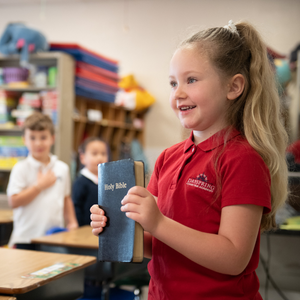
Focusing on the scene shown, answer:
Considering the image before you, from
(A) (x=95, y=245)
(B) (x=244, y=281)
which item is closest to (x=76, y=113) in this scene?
(A) (x=95, y=245)

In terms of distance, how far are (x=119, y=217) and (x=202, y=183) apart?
0.21 metres

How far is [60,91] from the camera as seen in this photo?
360 centimetres

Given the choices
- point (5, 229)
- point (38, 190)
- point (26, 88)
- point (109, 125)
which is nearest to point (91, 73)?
point (26, 88)

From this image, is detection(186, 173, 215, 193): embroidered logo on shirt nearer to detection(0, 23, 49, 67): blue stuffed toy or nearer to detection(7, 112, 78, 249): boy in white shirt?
detection(7, 112, 78, 249): boy in white shirt

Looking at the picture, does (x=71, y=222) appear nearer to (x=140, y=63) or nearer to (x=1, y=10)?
(x=140, y=63)

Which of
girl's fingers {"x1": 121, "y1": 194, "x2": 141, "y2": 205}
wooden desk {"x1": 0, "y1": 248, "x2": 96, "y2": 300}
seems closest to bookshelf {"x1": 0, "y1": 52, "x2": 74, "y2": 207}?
wooden desk {"x1": 0, "y1": 248, "x2": 96, "y2": 300}

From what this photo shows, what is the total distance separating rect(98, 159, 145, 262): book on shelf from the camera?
0.80 meters

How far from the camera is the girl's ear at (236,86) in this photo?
35.2 inches

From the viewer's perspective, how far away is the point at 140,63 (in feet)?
22.2

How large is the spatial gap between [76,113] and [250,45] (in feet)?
11.1

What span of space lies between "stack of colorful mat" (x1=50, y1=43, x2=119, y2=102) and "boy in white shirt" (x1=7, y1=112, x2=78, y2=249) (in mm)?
1291

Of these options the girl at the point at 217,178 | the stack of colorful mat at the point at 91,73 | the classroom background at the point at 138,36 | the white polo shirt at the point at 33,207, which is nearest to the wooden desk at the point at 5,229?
the white polo shirt at the point at 33,207

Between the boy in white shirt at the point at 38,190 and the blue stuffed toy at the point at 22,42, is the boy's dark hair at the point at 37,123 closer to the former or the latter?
the boy in white shirt at the point at 38,190

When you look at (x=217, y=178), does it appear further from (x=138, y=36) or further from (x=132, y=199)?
(x=138, y=36)
